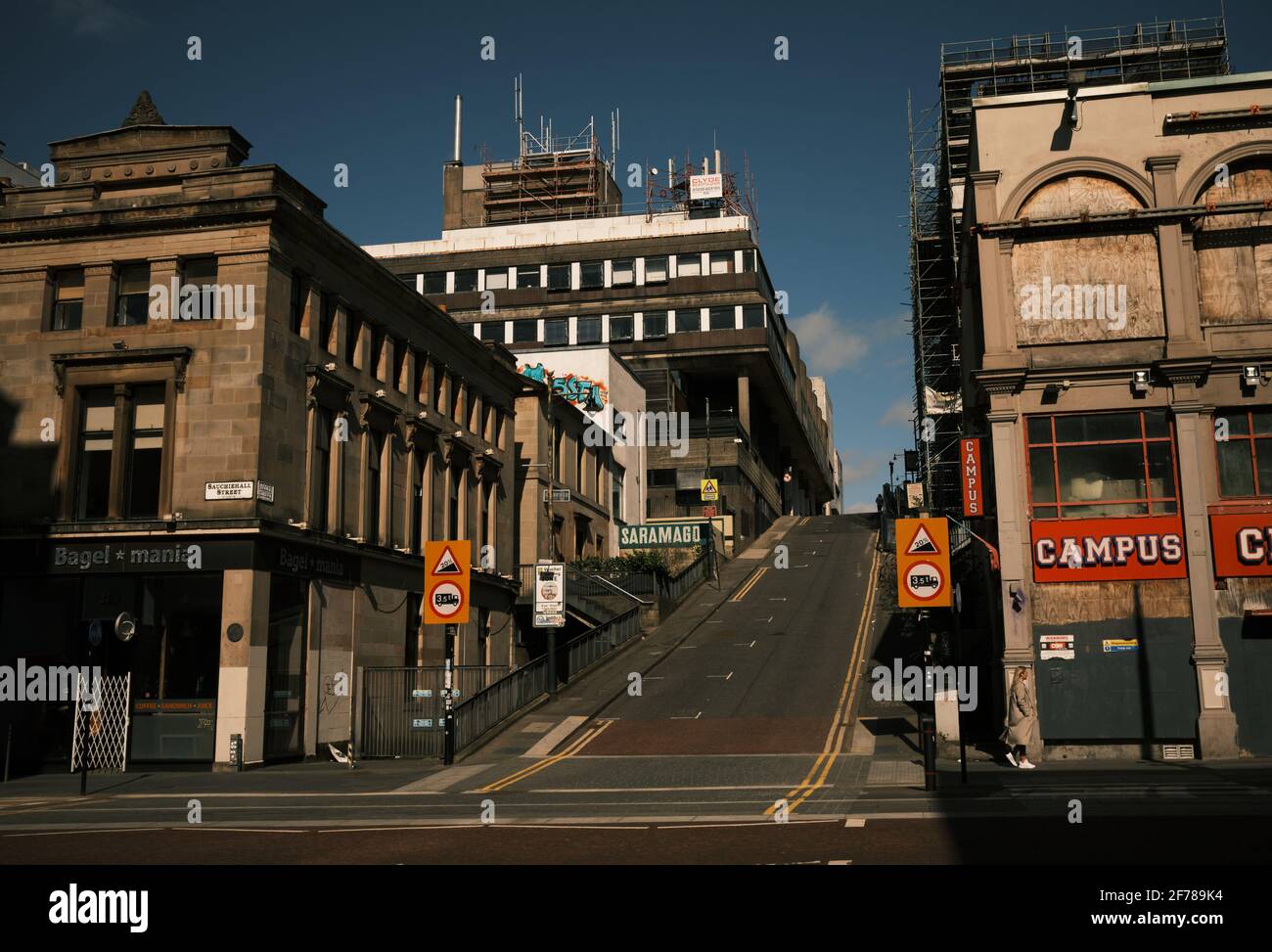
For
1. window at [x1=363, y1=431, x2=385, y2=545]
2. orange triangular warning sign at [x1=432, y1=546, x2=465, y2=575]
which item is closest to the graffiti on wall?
window at [x1=363, y1=431, x2=385, y2=545]

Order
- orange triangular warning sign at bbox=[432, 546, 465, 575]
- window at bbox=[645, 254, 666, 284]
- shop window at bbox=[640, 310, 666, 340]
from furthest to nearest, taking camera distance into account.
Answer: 1. window at bbox=[645, 254, 666, 284]
2. shop window at bbox=[640, 310, 666, 340]
3. orange triangular warning sign at bbox=[432, 546, 465, 575]

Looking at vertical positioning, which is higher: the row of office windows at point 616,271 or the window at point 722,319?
the row of office windows at point 616,271

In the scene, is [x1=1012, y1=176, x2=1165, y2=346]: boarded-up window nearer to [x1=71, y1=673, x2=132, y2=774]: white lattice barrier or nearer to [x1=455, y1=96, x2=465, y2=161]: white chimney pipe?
[x1=71, y1=673, x2=132, y2=774]: white lattice barrier

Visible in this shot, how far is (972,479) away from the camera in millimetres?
28594

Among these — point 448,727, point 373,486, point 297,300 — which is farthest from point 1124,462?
point 297,300

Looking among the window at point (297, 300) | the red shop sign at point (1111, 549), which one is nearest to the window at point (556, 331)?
the window at point (297, 300)

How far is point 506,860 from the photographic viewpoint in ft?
42.4

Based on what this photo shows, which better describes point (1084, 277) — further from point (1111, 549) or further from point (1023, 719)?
point (1023, 719)

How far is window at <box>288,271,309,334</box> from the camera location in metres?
30.8

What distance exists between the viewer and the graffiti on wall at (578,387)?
6144cm

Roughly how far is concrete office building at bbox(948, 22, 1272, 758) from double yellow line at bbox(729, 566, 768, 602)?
26.2m

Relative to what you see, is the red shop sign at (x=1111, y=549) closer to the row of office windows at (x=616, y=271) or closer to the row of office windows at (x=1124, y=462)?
the row of office windows at (x=1124, y=462)

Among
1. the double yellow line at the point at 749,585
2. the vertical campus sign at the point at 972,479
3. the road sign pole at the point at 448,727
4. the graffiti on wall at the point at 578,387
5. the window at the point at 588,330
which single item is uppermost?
the window at the point at 588,330

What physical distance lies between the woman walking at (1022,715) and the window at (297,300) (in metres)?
20.4
